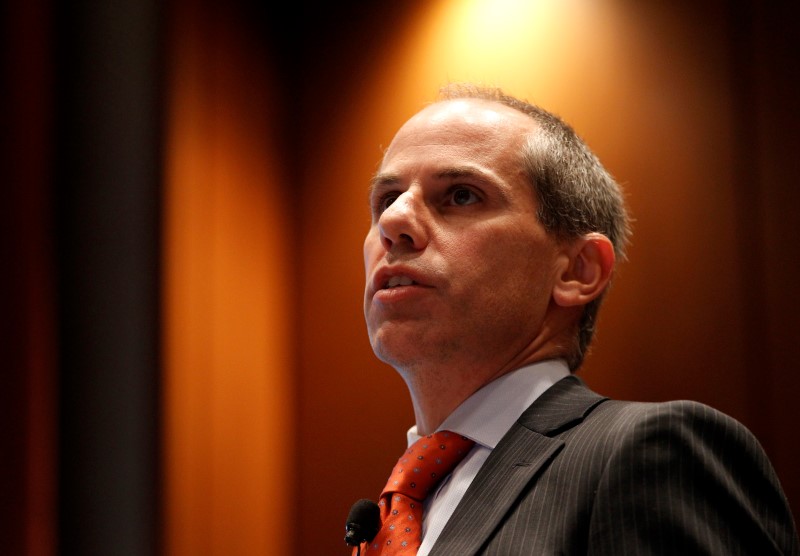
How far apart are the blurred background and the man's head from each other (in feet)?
0.80

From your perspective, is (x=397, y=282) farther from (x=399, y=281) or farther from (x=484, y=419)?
(x=484, y=419)

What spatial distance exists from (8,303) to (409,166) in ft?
2.63

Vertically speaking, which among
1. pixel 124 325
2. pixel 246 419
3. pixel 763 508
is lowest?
pixel 246 419

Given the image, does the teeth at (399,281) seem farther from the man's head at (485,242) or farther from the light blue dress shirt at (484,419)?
the light blue dress shirt at (484,419)

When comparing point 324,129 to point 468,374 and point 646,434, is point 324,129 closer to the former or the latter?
point 468,374

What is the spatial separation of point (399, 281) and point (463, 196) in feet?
0.63

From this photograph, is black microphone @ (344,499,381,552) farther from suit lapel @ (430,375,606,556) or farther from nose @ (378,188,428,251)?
nose @ (378,188,428,251)

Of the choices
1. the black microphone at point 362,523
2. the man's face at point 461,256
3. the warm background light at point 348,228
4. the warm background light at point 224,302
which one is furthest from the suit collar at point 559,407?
the warm background light at point 224,302

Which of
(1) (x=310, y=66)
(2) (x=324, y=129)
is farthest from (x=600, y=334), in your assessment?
(1) (x=310, y=66)

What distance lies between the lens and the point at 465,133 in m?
1.48

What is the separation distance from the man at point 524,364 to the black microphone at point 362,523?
0.02m

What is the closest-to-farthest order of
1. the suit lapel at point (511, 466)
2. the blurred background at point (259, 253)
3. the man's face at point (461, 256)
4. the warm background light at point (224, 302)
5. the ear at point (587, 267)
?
the suit lapel at point (511, 466)
the man's face at point (461, 256)
the ear at point (587, 267)
the blurred background at point (259, 253)
the warm background light at point (224, 302)

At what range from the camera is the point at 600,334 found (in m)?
1.74

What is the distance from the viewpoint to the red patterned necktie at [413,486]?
4.16 ft
